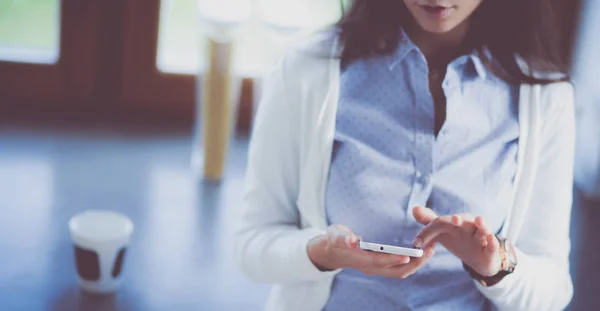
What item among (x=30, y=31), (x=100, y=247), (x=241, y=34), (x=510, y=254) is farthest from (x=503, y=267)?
(x=30, y=31)

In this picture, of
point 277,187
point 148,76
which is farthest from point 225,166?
point 277,187

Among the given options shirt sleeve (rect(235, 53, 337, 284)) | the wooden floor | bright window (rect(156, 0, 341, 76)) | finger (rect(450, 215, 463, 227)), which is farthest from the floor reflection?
finger (rect(450, 215, 463, 227))

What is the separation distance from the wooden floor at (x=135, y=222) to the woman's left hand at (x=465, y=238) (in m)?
0.97

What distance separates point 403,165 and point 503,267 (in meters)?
0.16

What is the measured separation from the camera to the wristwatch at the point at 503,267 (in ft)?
2.75

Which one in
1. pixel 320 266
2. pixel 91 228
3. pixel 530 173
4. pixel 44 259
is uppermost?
pixel 530 173

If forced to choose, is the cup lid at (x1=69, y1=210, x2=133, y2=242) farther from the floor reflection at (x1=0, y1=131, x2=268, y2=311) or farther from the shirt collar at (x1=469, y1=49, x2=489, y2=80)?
the shirt collar at (x1=469, y1=49, x2=489, y2=80)

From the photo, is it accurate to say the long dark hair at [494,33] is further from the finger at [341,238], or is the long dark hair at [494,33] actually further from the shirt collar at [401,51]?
the finger at [341,238]

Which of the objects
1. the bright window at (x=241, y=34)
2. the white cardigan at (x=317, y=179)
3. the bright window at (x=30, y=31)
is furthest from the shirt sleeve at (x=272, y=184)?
the bright window at (x=30, y=31)

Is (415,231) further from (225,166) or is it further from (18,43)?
(18,43)

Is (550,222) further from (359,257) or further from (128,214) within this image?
(128,214)

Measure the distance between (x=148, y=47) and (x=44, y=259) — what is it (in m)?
1.09

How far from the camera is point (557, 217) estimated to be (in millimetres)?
921

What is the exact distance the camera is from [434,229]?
77 cm
